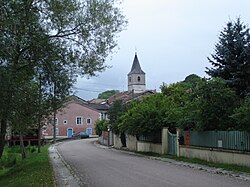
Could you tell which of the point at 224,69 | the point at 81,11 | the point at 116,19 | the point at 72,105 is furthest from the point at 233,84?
the point at 72,105

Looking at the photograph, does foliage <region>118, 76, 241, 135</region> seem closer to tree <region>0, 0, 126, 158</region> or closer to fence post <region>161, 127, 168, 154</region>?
fence post <region>161, 127, 168, 154</region>

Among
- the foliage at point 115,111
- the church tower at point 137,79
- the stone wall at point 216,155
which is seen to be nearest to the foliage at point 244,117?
the stone wall at point 216,155

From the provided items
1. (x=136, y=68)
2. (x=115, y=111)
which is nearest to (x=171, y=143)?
(x=115, y=111)

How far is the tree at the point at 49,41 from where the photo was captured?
1509cm

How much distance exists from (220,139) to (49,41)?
34.2ft

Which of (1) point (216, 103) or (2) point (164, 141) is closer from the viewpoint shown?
(1) point (216, 103)

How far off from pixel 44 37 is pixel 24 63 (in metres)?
2.31

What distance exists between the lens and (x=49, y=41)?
19219 millimetres

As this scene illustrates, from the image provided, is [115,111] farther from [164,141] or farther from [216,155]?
[216,155]

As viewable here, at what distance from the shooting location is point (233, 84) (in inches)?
1009

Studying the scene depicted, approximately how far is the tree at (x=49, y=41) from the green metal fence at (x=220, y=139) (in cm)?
721

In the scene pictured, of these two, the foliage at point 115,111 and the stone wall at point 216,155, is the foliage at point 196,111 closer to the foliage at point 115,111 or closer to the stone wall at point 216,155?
the stone wall at point 216,155

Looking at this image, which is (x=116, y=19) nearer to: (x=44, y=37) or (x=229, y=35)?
(x=44, y=37)

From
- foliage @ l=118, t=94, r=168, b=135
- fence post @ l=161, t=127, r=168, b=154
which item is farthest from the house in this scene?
fence post @ l=161, t=127, r=168, b=154
